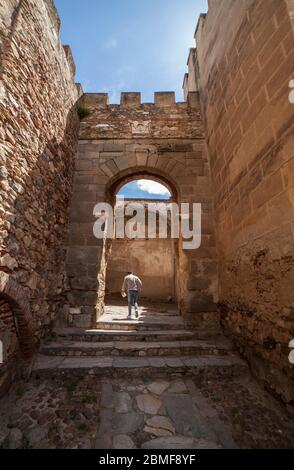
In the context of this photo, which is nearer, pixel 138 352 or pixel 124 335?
pixel 138 352

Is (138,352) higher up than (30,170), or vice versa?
(30,170)

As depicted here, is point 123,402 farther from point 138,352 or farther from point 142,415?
point 138,352

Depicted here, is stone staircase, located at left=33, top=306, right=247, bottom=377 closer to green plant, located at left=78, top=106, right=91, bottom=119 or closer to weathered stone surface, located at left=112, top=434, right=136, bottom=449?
weathered stone surface, located at left=112, top=434, right=136, bottom=449

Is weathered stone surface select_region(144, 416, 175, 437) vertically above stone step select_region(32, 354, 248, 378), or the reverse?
stone step select_region(32, 354, 248, 378)

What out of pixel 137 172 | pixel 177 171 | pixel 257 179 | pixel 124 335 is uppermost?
pixel 137 172

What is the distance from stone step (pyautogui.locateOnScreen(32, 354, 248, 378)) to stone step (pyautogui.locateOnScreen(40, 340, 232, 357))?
12 centimetres

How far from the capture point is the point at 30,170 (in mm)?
3152

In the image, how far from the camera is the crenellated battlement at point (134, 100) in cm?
600

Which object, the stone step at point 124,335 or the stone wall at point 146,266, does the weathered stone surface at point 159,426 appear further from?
the stone wall at point 146,266

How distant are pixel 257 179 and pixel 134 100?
4697 millimetres

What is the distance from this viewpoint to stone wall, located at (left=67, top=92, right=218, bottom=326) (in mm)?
4598

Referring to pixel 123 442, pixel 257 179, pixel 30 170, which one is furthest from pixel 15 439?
pixel 257 179

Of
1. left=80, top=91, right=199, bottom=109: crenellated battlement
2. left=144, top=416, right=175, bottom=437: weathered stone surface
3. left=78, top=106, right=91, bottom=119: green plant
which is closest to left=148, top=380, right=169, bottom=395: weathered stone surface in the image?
left=144, top=416, right=175, bottom=437: weathered stone surface

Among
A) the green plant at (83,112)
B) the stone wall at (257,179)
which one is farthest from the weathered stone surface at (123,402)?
the green plant at (83,112)
